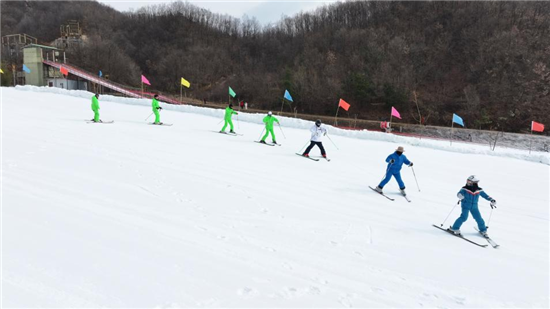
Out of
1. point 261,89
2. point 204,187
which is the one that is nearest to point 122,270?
point 204,187

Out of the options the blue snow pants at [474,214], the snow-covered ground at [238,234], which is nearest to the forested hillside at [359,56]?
the snow-covered ground at [238,234]

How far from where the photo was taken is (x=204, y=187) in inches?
305

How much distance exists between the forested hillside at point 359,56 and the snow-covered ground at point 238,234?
107 ft

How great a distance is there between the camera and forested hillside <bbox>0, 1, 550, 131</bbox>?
130ft

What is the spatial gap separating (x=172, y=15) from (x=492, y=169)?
296ft

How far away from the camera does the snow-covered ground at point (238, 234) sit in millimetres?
3959

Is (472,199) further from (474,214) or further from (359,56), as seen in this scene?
(359,56)

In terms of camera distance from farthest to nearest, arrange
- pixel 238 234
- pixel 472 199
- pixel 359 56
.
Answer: pixel 359 56, pixel 472 199, pixel 238 234

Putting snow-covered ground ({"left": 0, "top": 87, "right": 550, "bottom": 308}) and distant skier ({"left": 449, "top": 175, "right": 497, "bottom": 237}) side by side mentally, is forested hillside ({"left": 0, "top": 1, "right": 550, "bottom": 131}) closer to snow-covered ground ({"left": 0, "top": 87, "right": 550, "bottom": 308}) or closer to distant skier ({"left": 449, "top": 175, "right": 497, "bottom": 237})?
snow-covered ground ({"left": 0, "top": 87, "right": 550, "bottom": 308})

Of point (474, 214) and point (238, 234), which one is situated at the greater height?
point (474, 214)

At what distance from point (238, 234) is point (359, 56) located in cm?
5156

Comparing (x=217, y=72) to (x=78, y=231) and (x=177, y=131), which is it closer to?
(x=177, y=131)

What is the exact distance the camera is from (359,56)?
51812 millimetres

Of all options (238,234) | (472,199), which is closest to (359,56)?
(472,199)
